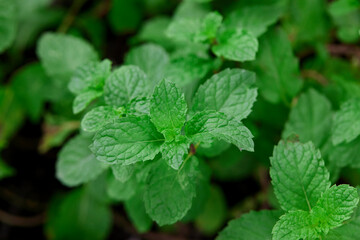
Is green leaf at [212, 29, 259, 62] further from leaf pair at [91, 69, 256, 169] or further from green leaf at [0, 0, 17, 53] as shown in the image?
green leaf at [0, 0, 17, 53]

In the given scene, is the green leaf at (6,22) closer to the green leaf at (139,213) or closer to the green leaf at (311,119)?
the green leaf at (139,213)

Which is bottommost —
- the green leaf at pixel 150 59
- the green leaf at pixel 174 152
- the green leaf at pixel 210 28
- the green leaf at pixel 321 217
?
the green leaf at pixel 321 217

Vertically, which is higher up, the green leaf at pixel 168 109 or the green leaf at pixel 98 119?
the green leaf at pixel 168 109

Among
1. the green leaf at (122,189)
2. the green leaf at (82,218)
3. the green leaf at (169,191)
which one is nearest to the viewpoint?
the green leaf at (169,191)

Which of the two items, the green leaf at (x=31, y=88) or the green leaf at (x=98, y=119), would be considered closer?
the green leaf at (x=98, y=119)

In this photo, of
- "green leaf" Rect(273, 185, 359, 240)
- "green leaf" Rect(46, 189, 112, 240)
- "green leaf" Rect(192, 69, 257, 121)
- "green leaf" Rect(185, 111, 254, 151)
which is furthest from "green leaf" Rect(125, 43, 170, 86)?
"green leaf" Rect(46, 189, 112, 240)

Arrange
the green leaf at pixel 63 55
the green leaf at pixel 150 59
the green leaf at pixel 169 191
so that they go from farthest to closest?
the green leaf at pixel 63 55
the green leaf at pixel 150 59
the green leaf at pixel 169 191

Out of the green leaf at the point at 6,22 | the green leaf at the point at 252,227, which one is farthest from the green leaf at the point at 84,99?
the green leaf at the point at 6,22
